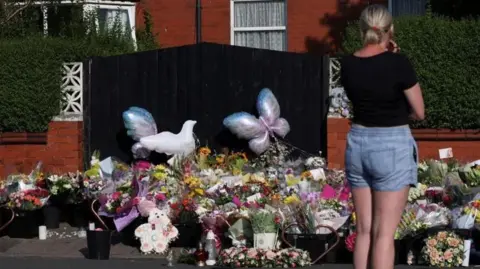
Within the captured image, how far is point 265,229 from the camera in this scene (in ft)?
33.0

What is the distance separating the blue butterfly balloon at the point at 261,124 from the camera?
1244cm

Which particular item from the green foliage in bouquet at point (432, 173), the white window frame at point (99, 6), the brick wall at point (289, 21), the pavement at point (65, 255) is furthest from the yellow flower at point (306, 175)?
the white window frame at point (99, 6)

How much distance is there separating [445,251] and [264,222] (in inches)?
64.5

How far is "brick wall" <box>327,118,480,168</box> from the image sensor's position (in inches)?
478

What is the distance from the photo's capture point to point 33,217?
39.1ft

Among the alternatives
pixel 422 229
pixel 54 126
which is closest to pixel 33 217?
pixel 54 126

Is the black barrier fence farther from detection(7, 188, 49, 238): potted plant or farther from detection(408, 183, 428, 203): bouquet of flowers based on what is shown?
detection(408, 183, 428, 203): bouquet of flowers

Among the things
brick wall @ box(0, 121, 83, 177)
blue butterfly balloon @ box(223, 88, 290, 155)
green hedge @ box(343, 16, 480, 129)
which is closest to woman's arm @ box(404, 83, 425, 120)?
green hedge @ box(343, 16, 480, 129)

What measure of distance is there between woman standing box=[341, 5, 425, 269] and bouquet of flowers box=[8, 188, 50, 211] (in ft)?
17.9

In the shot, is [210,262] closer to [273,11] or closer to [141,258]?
[141,258]

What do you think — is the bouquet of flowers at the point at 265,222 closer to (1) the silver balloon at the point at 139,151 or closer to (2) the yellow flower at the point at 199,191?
(2) the yellow flower at the point at 199,191

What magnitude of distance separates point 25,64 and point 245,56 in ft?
8.39

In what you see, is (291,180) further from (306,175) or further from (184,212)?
(184,212)

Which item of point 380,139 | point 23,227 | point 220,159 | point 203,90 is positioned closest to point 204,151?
point 220,159
